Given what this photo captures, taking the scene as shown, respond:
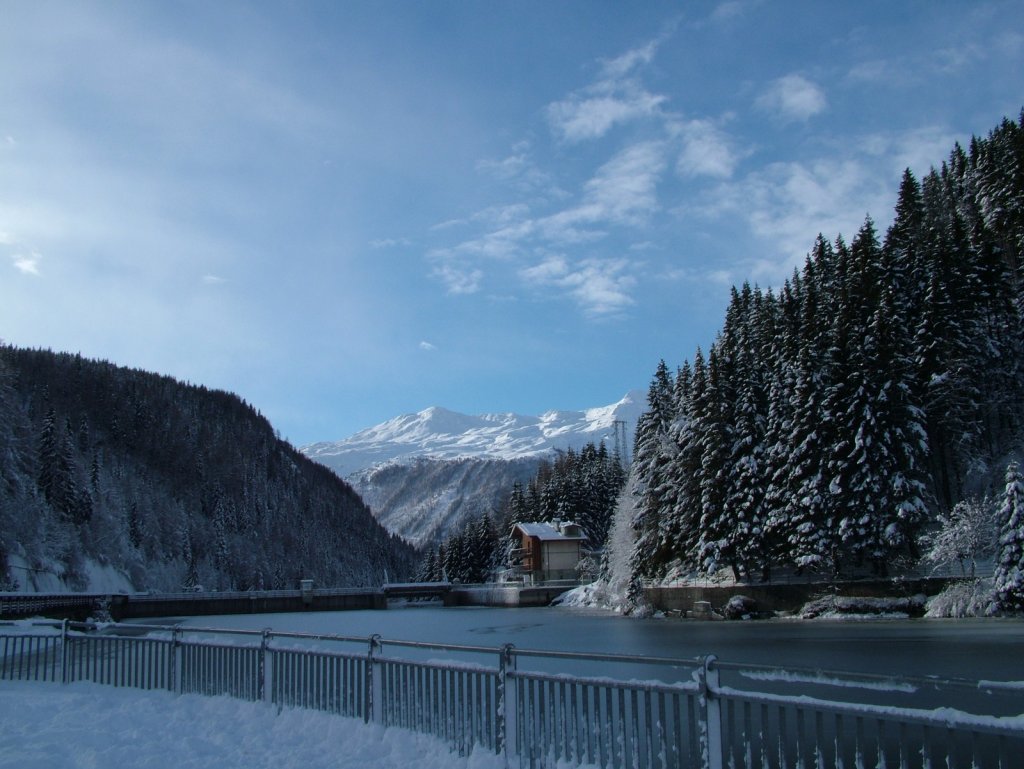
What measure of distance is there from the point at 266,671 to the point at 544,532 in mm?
88289

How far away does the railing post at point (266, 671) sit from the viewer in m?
12.1

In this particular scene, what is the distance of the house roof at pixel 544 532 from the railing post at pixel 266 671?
86819mm

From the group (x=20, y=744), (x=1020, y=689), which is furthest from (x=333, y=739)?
(x=1020, y=689)

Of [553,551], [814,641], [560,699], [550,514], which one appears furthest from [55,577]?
[560,699]

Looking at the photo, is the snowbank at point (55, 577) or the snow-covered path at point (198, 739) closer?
the snow-covered path at point (198, 739)

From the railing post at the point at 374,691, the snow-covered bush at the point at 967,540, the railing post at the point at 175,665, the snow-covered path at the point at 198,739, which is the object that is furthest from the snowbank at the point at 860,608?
the snow-covered path at the point at 198,739

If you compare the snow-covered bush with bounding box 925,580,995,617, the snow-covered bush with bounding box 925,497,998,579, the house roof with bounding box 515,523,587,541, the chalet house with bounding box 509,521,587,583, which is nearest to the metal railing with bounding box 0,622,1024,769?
the snow-covered bush with bounding box 925,580,995,617

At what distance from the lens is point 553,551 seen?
3893 inches

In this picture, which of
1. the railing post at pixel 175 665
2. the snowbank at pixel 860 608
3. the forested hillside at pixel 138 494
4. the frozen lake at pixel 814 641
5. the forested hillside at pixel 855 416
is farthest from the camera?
the forested hillside at pixel 138 494

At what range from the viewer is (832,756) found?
13953 millimetres

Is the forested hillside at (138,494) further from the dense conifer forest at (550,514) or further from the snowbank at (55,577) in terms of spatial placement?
the dense conifer forest at (550,514)

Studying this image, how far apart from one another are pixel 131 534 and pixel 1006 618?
114095 millimetres

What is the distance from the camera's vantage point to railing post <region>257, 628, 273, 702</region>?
12086 millimetres

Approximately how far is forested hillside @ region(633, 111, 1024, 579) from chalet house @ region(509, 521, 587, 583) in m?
36.0
